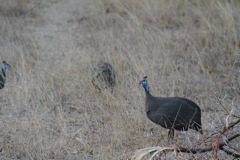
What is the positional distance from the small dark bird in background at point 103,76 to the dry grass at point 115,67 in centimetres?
10

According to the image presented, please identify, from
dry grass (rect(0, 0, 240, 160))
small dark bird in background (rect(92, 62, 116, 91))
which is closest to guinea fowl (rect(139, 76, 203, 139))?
dry grass (rect(0, 0, 240, 160))

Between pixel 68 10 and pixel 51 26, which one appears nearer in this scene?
pixel 51 26

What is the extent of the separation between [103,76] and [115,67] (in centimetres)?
76

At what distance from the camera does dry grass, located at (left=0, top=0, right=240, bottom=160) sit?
17.3 ft

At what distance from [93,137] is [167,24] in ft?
13.5

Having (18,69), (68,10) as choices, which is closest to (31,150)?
(18,69)

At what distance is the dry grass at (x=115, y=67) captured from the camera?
5.26 m

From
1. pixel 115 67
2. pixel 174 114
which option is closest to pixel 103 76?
pixel 115 67

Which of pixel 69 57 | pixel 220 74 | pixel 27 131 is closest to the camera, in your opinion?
pixel 27 131

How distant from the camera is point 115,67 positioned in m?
7.27

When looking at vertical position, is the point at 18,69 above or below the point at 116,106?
above

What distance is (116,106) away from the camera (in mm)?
5918

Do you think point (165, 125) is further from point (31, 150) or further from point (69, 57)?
point (69, 57)

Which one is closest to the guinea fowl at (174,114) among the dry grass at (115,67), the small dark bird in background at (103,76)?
the dry grass at (115,67)
